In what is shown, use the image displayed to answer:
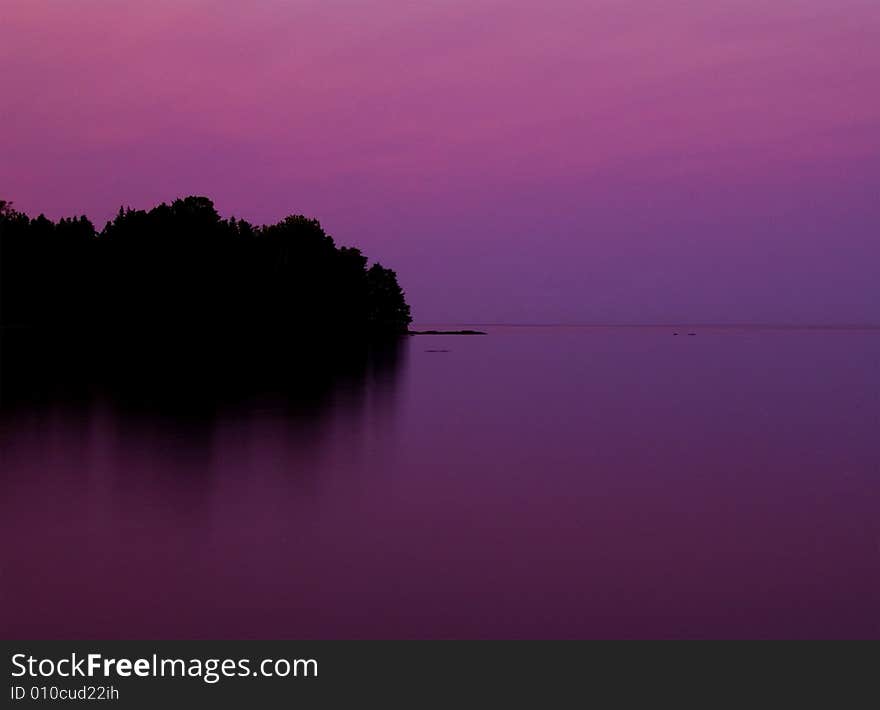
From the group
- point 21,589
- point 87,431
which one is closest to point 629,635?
point 21,589

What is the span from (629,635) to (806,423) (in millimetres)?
26568

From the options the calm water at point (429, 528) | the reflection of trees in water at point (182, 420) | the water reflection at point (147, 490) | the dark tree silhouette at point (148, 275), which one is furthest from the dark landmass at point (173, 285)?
the calm water at point (429, 528)

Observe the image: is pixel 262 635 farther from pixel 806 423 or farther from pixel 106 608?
pixel 806 423

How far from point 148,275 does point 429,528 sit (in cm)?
10733

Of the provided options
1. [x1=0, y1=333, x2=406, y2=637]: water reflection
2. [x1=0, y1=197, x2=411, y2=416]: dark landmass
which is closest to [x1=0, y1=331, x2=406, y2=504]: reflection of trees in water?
[x1=0, y1=333, x2=406, y2=637]: water reflection

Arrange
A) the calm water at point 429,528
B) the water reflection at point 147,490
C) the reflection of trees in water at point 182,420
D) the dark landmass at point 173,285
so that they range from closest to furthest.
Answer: the calm water at point 429,528, the water reflection at point 147,490, the reflection of trees in water at point 182,420, the dark landmass at point 173,285

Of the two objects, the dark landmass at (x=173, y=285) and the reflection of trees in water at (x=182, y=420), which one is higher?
the dark landmass at (x=173, y=285)

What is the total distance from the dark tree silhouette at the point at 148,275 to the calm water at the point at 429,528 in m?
86.5

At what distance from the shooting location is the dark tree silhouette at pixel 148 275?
11375 cm

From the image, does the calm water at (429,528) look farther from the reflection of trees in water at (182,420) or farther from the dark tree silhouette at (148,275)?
the dark tree silhouette at (148,275)

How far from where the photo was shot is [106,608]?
33.9ft

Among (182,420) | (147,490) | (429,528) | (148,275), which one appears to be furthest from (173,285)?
(429,528)

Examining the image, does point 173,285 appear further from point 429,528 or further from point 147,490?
point 429,528

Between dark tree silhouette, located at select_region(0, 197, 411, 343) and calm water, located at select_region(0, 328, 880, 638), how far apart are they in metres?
86.5
